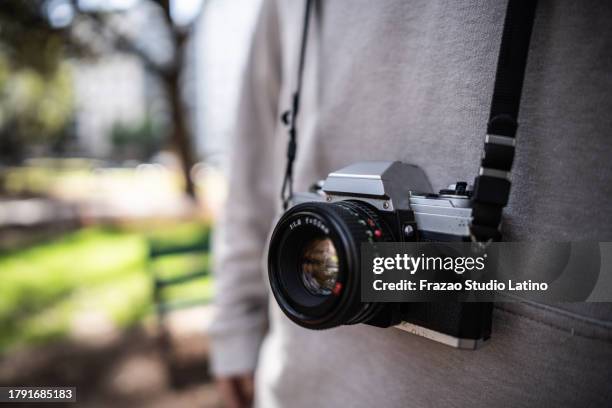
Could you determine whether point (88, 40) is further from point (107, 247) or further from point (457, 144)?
point (457, 144)

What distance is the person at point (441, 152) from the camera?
51 cm

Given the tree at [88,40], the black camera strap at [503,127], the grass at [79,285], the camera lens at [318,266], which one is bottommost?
the grass at [79,285]

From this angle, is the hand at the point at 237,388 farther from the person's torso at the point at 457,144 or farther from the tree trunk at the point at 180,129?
the tree trunk at the point at 180,129

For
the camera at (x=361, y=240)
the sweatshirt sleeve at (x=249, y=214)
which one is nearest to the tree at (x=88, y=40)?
the sweatshirt sleeve at (x=249, y=214)

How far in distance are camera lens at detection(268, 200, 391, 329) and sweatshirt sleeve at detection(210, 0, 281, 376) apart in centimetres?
40

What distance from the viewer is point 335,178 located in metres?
0.63

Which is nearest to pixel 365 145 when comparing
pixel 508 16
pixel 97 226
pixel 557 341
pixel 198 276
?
pixel 508 16

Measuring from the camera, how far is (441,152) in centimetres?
63

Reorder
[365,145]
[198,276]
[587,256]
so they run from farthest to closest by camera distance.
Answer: [198,276] → [365,145] → [587,256]

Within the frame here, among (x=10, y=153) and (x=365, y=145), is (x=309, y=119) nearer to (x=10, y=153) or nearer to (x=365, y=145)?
(x=365, y=145)

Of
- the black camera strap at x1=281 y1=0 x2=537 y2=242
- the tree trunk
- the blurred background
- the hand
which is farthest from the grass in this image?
the black camera strap at x1=281 y1=0 x2=537 y2=242

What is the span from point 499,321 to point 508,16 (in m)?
0.38

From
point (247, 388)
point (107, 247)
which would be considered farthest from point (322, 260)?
point (107, 247)

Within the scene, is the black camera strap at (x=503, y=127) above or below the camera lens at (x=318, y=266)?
above
